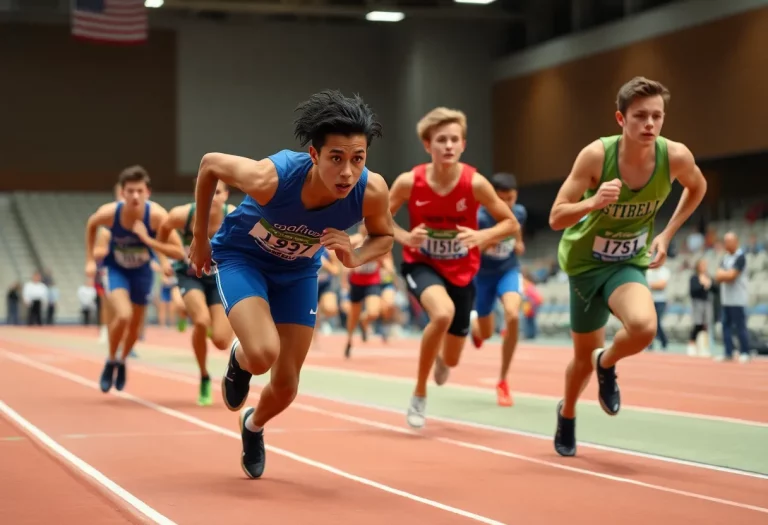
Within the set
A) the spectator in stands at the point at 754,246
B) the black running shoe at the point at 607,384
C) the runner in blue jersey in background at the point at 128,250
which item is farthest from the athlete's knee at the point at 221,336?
the spectator in stands at the point at 754,246

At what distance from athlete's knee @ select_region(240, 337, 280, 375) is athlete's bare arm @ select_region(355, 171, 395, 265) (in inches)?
25.9

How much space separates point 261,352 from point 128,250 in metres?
6.26

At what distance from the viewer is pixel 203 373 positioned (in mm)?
11633

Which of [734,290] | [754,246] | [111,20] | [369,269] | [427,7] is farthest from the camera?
[427,7]

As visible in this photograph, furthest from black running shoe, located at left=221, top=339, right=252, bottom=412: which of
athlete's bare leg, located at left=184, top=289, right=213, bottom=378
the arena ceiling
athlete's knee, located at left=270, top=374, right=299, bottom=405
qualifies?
the arena ceiling

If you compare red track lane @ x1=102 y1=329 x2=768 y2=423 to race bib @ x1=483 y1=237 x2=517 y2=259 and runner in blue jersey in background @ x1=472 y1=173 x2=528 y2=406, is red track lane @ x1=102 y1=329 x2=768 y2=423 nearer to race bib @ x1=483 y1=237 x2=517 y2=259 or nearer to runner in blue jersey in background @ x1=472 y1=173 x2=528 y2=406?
runner in blue jersey in background @ x1=472 y1=173 x2=528 y2=406

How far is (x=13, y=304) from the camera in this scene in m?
38.9

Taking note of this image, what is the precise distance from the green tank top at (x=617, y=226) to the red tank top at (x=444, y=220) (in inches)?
74.3

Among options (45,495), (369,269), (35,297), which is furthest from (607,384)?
(35,297)

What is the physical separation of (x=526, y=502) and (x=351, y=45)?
38.3 meters

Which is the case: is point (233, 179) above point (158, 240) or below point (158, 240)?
above

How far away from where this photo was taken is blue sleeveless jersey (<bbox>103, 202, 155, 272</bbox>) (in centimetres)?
1202

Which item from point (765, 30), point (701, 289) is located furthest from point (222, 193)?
point (765, 30)

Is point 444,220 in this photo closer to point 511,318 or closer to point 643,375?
point 511,318
